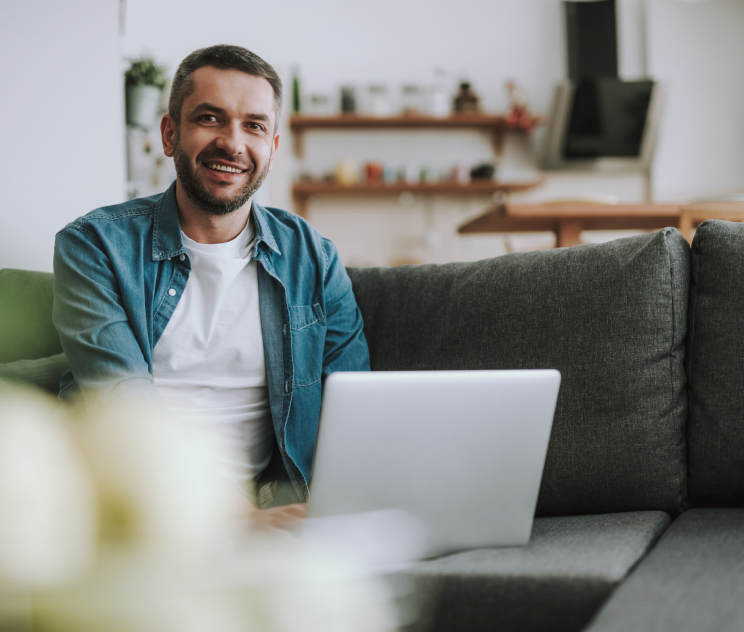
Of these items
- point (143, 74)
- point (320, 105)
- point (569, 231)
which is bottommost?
point (569, 231)

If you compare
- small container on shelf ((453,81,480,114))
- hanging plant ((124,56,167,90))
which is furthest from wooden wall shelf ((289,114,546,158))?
hanging plant ((124,56,167,90))

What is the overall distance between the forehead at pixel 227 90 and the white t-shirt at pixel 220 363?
26 cm

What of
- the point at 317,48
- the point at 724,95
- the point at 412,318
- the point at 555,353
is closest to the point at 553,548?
the point at 555,353

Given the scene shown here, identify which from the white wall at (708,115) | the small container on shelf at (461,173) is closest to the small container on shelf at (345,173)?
the small container on shelf at (461,173)

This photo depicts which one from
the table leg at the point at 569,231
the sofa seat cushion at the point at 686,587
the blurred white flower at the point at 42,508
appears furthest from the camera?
the table leg at the point at 569,231

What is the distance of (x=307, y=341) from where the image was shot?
1292mm

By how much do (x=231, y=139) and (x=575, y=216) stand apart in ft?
4.97

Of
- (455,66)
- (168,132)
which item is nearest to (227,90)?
(168,132)

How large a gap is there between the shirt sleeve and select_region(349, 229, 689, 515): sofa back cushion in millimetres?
213

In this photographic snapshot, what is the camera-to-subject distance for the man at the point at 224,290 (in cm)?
117

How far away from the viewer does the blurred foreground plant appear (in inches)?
32.3

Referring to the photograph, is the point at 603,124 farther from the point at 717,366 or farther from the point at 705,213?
the point at 717,366

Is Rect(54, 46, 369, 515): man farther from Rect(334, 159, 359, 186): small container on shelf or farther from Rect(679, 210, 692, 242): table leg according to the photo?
Rect(334, 159, 359, 186): small container on shelf

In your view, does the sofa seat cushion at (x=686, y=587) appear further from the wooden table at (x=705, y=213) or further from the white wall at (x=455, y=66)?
the white wall at (x=455, y=66)
